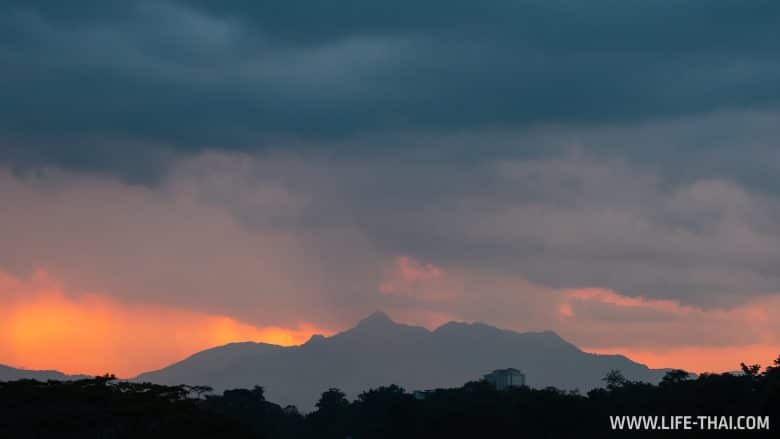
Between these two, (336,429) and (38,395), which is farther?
(336,429)

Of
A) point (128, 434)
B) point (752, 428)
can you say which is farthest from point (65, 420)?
point (752, 428)

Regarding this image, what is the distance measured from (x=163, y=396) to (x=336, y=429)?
7025cm

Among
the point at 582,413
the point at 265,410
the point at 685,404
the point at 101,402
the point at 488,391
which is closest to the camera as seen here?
the point at 101,402

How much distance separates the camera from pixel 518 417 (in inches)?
5753

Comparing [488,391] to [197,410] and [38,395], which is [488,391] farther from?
[38,395]

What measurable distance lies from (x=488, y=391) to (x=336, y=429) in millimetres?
24084

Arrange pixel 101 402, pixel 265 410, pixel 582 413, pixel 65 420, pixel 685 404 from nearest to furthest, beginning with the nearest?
pixel 65 420, pixel 101 402, pixel 685 404, pixel 582 413, pixel 265 410

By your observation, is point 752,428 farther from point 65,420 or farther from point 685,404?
point 65,420

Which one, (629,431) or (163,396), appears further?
(629,431)

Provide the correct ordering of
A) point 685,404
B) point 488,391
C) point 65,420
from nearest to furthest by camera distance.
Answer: point 65,420 < point 685,404 < point 488,391

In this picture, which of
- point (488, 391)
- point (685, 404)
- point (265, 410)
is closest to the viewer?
point (685, 404)

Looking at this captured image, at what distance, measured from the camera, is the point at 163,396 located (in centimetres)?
10831

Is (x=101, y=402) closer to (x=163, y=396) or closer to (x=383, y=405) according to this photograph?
(x=163, y=396)

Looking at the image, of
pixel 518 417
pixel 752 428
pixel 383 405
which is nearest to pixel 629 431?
pixel 518 417
